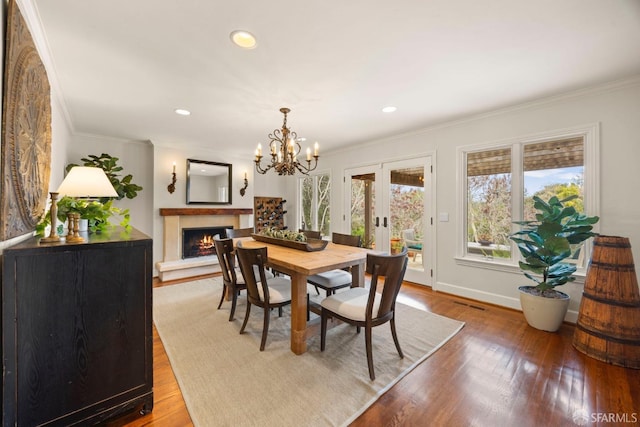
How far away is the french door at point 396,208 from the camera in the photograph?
3914mm

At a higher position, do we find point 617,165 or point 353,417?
point 617,165

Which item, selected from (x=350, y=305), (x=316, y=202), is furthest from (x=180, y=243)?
(x=350, y=305)

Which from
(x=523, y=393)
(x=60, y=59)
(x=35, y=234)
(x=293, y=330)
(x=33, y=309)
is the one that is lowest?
(x=523, y=393)

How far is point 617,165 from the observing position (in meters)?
2.44

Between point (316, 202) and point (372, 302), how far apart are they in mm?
4095

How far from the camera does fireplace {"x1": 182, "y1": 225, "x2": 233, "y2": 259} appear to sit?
4.79 meters

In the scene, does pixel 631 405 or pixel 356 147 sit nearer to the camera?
pixel 631 405

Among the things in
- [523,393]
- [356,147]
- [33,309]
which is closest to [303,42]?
[33,309]

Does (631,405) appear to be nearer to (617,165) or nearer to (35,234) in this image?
(617,165)

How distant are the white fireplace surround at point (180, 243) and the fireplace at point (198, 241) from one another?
0.08 m

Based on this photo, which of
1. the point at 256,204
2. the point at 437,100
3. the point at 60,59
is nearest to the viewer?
the point at 60,59

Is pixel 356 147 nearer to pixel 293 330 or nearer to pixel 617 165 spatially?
pixel 617 165

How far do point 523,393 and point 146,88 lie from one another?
401cm

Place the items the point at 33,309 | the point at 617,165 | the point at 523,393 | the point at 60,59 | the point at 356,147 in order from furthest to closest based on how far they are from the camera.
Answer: the point at 356,147 → the point at 617,165 → the point at 60,59 → the point at 523,393 → the point at 33,309
